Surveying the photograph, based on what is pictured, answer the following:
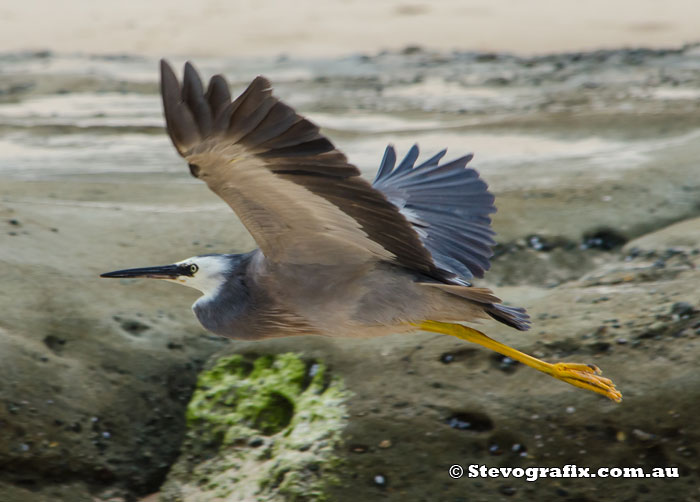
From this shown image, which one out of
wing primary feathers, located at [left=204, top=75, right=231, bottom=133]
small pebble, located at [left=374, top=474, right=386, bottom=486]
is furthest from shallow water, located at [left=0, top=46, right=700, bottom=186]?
wing primary feathers, located at [left=204, top=75, right=231, bottom=133]

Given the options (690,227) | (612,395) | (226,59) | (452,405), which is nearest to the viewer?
(612,395)

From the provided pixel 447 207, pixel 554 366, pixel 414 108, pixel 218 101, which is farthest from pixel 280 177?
pixel 414 108

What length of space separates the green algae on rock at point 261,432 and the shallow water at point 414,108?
2060 mm

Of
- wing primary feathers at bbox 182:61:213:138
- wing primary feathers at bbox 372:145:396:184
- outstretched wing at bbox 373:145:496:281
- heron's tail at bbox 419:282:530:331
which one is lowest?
heron's tail at bbox 419:282:530:331

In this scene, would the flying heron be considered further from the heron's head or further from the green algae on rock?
the green algae on rock

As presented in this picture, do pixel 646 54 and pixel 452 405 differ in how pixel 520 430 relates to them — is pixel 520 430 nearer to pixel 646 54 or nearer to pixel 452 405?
pixel 452 405

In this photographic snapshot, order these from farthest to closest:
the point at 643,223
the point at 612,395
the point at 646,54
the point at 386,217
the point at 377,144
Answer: the point at 646,54
the point at 377,144
the point at 643,223
the point at 612,395
the point at 386,217

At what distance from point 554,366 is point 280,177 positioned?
4.06 ft

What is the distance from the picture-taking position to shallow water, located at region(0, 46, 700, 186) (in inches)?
235

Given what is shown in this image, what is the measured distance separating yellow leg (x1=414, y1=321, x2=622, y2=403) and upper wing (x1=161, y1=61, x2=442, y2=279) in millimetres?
415

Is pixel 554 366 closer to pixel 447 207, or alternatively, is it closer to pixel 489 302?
pixel 489 302

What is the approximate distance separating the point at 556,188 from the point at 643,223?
0.54 metres

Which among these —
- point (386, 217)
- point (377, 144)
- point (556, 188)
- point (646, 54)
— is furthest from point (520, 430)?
point (646, 54)

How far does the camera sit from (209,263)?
306cm
